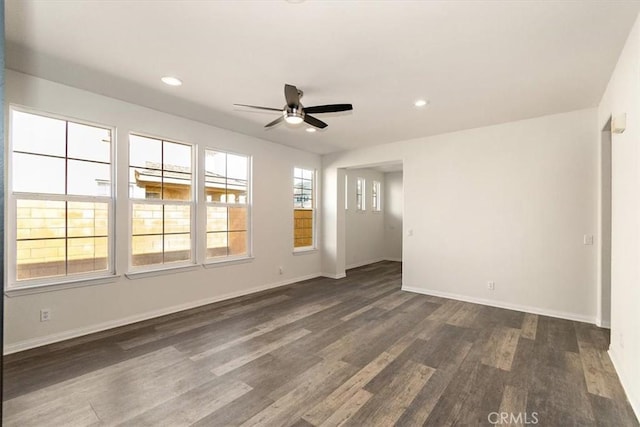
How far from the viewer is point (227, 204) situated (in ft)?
16.6

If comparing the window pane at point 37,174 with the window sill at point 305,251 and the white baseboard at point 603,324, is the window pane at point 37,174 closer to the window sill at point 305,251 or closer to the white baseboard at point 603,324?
the window sill at point 305,251

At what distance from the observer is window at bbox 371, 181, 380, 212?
346 inches

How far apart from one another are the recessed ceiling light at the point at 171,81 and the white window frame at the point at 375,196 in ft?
20.7

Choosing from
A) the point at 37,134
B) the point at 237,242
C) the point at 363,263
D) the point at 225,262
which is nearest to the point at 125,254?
the point at 225,262

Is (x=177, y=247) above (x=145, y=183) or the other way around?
the other way around

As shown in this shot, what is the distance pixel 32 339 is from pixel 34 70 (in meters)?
2.73

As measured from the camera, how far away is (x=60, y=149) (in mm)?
3441

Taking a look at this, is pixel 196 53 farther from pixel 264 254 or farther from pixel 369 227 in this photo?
pixel 369 227

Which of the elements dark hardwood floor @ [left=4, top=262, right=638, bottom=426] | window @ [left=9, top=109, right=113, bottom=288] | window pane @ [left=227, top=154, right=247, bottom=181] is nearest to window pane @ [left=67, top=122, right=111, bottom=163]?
window @ [left=9, top=109, right=113, bottom=288]

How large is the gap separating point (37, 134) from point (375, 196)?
24.1 feet

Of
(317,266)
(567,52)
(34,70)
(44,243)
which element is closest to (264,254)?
(317,266)

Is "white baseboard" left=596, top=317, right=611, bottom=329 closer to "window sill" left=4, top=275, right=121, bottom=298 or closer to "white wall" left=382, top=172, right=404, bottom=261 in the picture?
"white wall" left=382, top=172, right=404, bottom=261

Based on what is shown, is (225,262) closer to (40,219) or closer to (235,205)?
(235,205)

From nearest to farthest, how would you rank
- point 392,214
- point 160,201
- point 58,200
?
point 58,200 → point 160,201 → point 392,214
